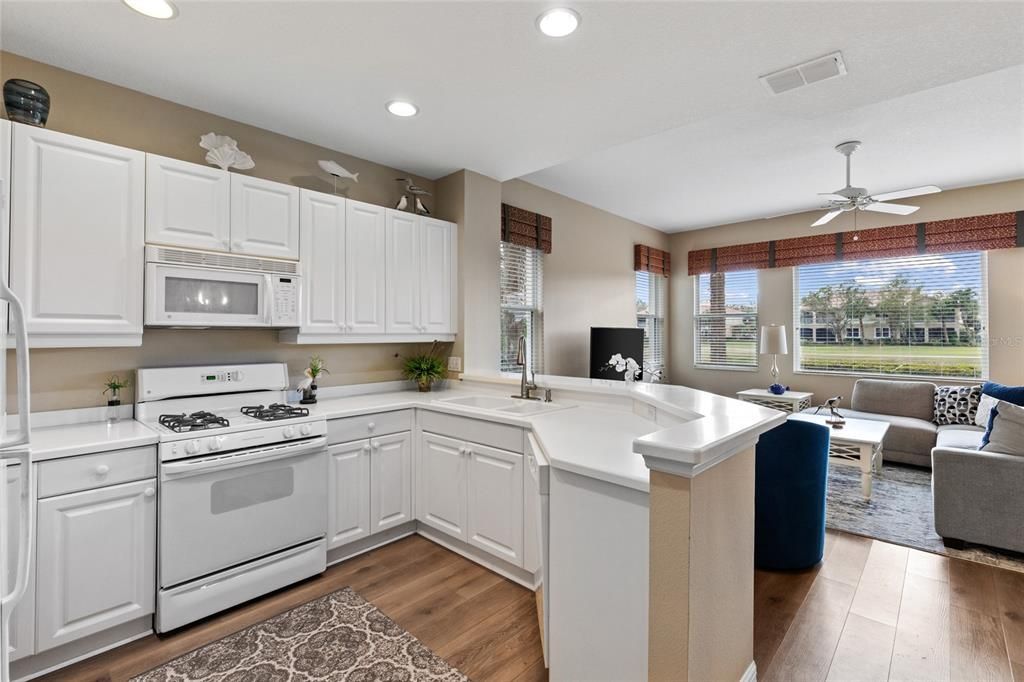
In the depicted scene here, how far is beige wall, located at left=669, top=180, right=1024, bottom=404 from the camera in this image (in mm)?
4703

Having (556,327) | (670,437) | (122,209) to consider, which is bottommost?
(670,437)

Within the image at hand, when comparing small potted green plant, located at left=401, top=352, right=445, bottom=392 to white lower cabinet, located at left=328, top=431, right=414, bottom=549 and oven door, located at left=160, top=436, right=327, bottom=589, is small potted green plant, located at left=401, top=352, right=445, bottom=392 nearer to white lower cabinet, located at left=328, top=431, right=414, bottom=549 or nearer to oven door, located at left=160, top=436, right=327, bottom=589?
white lower cabinet, located at left=328, top=431, right=414, bottom=549

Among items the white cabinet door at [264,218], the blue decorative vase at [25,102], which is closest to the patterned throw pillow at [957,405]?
the white cabinet door at [264,218]

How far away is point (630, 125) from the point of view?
2936 millimetres

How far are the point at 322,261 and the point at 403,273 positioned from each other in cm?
59

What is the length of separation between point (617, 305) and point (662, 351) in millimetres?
1517

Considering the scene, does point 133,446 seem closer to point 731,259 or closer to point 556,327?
point 556,327

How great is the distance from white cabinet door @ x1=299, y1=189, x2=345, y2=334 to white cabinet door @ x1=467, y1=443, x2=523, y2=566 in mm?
1238

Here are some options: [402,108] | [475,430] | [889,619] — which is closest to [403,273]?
[402,108]

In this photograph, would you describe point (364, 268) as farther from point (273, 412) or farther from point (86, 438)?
point (86, 438)

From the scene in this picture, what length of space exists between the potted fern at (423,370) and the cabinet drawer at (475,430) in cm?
59

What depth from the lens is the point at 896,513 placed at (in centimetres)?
343

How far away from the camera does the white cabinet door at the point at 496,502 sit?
8.17 feet

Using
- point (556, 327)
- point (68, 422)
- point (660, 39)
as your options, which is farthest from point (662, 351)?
point (68, 422)
